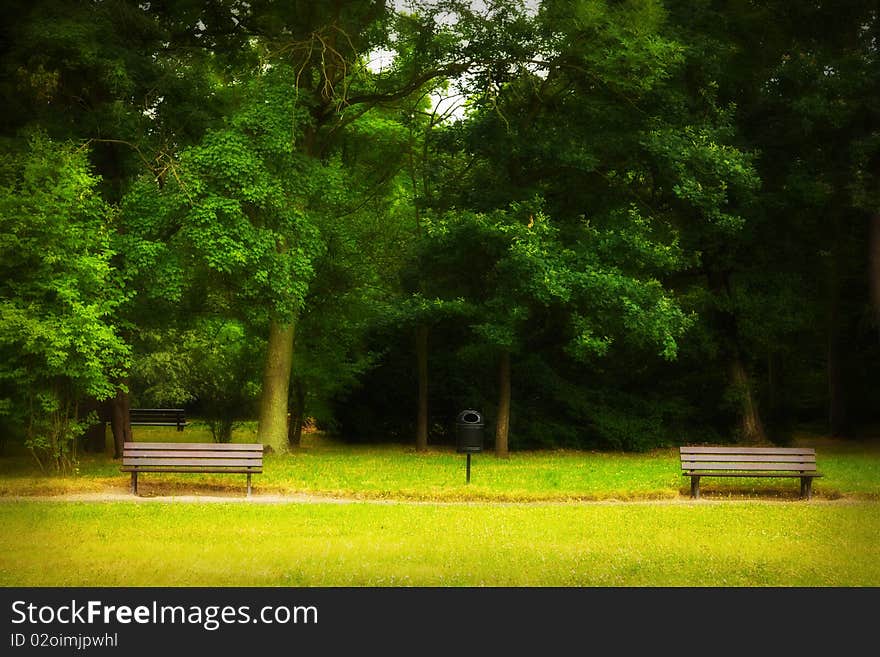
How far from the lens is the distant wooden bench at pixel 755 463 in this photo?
51.2 ft

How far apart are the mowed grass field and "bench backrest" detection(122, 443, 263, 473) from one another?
45 centimetres

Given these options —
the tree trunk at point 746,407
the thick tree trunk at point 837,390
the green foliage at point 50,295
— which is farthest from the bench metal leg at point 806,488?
the thick tree trunk at point 837,390

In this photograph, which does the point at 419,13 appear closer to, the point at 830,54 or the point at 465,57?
the point at 465,57

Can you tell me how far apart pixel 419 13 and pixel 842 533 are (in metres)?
15.7

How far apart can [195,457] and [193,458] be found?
32mm

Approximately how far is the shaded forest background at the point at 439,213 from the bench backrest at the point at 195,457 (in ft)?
6.81

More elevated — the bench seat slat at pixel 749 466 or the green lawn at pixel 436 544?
the bench seat slat at pixel 749 466

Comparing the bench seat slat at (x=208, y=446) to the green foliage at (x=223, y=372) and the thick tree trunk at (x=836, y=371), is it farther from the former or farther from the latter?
the thick tree trunk at (x=836, y=371)

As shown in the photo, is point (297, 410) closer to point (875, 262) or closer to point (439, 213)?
point (439, 213)

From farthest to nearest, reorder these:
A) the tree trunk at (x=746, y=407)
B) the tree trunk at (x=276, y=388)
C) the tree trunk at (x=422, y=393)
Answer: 1. the tree trunk at (x=746, y=407)
2. the tree trunk at (x=422, y=393)
3. the tree trunk at (x=276, y=388)

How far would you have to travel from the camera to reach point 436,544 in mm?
10969

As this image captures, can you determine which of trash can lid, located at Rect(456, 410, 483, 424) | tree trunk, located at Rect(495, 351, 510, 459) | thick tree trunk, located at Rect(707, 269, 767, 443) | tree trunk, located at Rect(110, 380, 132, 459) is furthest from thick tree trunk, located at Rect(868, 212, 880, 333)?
tree trunk, located at Rect(110, 380, 132, 459)

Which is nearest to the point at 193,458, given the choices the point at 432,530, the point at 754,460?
the point at 432,530

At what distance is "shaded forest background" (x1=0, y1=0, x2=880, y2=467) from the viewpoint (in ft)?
62.0
